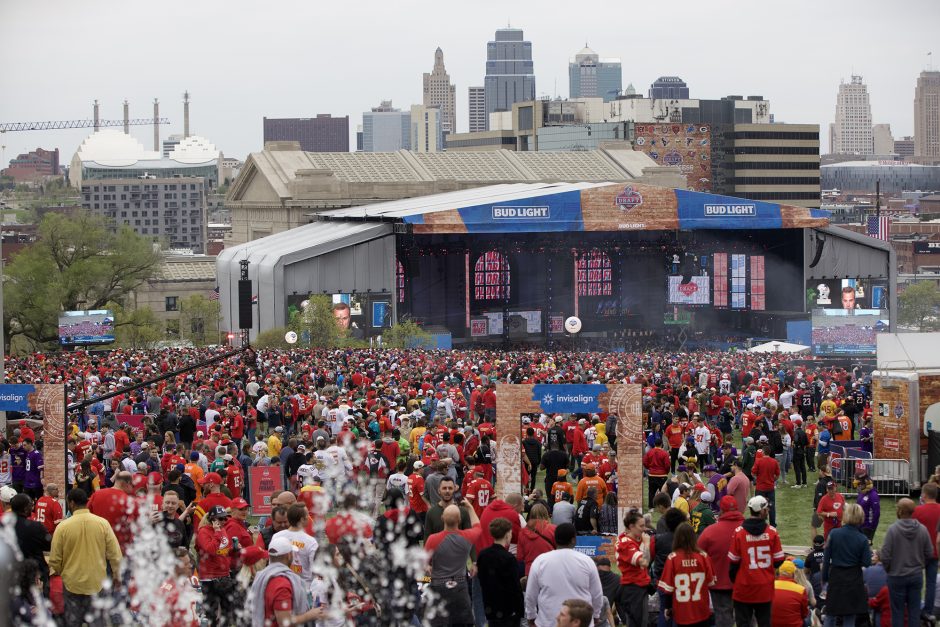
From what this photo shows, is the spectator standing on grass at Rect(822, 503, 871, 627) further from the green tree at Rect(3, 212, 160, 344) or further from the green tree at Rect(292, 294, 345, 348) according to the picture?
the green tree at Rect(3, 212, 160, 344)

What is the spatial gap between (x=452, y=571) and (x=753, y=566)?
2.24 metres

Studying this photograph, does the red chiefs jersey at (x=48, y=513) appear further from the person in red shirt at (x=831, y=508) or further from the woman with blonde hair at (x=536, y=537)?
the person in red shirt at (x=831, y=508)

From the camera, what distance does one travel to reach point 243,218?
91.9m

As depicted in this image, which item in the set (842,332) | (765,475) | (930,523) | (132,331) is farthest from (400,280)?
(930,523)

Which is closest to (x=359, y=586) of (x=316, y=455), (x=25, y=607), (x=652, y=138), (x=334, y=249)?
(x=25, y=607)

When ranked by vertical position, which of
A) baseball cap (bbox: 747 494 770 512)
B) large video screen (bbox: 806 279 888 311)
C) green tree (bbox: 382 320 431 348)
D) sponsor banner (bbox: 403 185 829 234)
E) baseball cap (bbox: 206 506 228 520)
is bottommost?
baseball cap (bbox: 206 506 228 520)

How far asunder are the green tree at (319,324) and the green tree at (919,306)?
6233cm

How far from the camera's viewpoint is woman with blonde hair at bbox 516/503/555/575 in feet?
40.1

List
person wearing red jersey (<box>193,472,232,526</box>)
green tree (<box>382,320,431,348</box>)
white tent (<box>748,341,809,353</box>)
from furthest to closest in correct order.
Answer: green tree (<box>382,320,431,348</box>), white tent (<box>748,341,809,353</box>), person wearing red jersey (<box>193,472,232,526</box>)

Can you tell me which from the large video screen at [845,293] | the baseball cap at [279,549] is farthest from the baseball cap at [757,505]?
the large video screen at [845,293]

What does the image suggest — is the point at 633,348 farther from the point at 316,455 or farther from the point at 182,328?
the point at 316,455

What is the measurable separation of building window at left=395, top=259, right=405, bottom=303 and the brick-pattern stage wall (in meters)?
46.7

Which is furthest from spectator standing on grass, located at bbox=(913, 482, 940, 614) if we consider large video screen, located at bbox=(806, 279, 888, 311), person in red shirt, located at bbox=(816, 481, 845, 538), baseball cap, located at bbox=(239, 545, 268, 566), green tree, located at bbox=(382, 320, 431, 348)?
Result: large video screen, located at bbox=(806, 279, 888, 311)

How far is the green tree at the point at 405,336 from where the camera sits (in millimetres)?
57281
